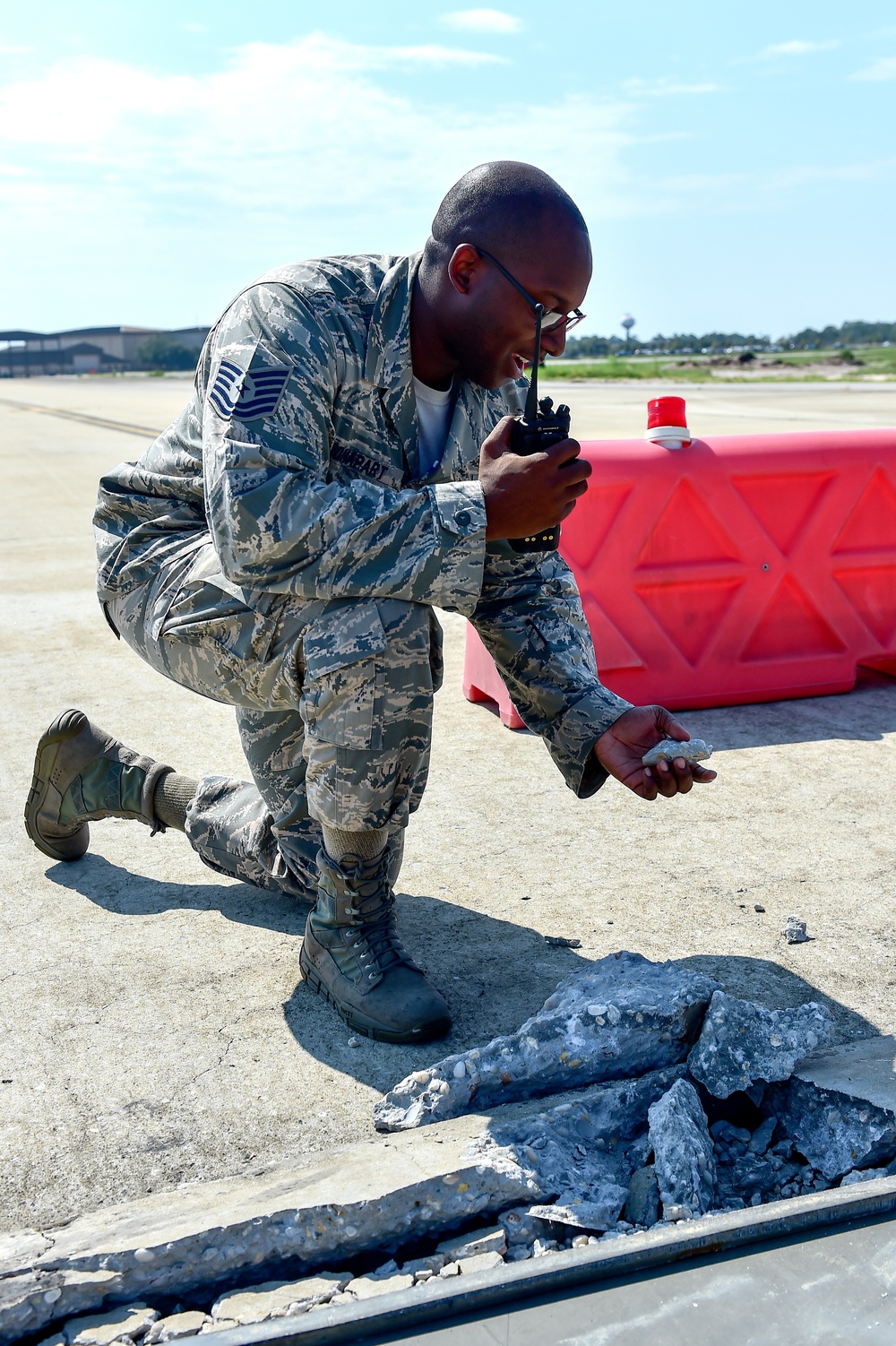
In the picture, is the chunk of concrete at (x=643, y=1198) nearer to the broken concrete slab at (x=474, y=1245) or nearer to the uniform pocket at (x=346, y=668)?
the broken concrete slab at (x=474, y=1245)

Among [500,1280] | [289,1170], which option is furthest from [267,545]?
[500,1280]

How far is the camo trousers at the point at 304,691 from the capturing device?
2.00 m

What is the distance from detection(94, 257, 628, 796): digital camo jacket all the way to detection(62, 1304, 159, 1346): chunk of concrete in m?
1.03

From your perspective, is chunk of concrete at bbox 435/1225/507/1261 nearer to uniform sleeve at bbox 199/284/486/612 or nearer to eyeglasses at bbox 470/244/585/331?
uniform sleeve at bbox 199/284/486/612

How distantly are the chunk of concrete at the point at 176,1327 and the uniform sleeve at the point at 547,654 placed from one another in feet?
3.68

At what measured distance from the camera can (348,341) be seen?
6.91 ft

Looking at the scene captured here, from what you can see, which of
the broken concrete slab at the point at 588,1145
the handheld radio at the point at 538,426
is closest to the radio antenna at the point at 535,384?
the handheld radio at the point at 538,426

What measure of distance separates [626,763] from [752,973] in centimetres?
46

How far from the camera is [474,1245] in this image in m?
1.54

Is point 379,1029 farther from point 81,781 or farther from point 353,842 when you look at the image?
point 81,781

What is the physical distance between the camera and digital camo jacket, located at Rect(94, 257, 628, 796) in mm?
1947

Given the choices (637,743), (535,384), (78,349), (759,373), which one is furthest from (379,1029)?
(78,349)

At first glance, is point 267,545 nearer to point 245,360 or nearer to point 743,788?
point 245,360

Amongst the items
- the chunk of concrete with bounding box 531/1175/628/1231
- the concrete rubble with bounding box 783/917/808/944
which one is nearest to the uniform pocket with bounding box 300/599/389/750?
the chunk of concrete with bounding box 531/1175/628/1231
